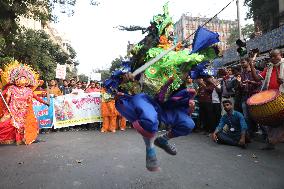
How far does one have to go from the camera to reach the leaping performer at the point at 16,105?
8.42m

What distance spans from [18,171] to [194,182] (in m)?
2.74

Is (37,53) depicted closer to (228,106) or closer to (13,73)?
(13,73)

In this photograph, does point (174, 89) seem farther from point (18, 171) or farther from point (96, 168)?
point (18, 171)

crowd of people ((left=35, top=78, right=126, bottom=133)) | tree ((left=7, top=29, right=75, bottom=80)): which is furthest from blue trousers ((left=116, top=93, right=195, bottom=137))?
tree ((left=7, top=29, right=75, bottom=80))

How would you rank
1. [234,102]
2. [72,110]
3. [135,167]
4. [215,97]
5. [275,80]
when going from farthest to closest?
[72,110] → [215,97] → [234,102] → [275,80] → [135,167]

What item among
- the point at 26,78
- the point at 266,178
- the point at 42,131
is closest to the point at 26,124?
the point at 26,78

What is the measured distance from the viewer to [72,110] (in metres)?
11.6

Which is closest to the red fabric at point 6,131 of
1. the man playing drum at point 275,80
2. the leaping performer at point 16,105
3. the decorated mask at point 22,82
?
the leaping performer at point 16,105

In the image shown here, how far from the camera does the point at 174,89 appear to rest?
14.4 ft

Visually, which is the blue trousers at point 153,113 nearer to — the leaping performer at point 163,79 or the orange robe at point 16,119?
the leaping performer at point 163,79

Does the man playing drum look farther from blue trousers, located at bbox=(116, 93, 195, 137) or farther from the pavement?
blue trousers, located at bbox=(116, 93, 195, 137)

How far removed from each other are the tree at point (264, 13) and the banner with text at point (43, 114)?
18.6m

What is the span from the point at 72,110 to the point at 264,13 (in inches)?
753

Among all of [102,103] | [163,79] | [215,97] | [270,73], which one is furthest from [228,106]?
[102,103]
